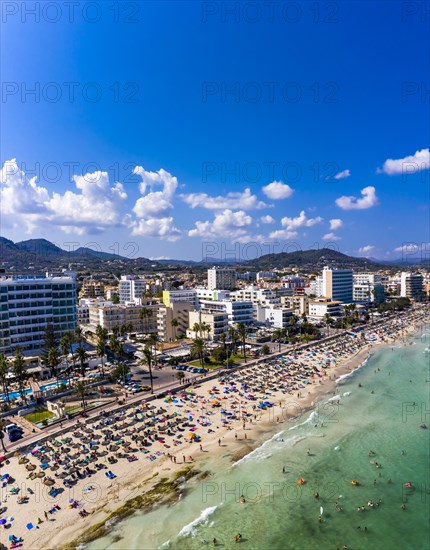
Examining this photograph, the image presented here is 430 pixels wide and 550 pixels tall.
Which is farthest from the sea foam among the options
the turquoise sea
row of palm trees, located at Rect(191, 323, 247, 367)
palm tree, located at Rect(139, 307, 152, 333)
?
palm tree, located at Rect(139, 307, 152, 333)

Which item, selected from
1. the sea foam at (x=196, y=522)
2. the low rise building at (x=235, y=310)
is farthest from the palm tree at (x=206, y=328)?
the sea foam at (x=196, y=522)

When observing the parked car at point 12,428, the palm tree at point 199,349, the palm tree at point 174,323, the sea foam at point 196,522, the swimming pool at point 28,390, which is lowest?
the sea foam at point 196,522

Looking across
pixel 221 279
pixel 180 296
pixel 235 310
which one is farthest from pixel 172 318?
pixel 221 279

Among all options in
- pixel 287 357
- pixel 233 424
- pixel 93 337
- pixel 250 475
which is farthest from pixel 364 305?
pixel 250 475

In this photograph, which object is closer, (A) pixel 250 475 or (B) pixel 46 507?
(B) pixel 46 507

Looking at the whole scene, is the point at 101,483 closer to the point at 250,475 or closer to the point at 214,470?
the point at 214,470

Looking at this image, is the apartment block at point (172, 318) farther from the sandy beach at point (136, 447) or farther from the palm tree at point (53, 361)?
the palm tree at point (53, 361)

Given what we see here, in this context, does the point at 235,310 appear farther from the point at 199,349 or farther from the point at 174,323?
the point at 199,349
